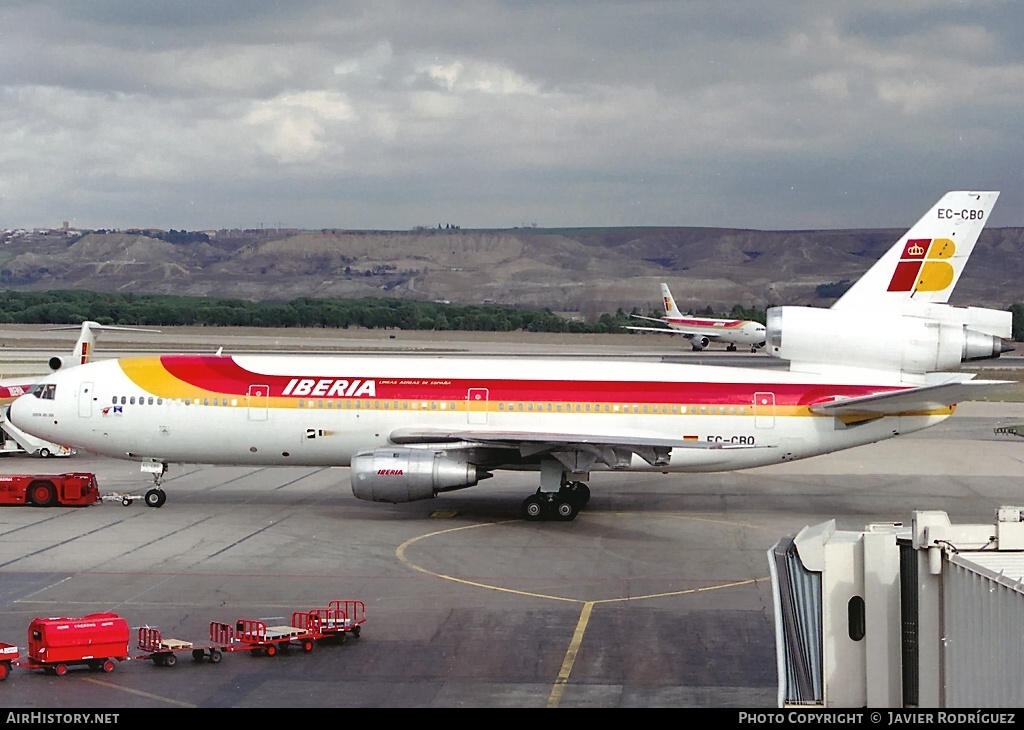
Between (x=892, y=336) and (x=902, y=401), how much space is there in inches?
79.0

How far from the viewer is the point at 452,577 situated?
86.5 ft

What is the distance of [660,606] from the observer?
24016mm

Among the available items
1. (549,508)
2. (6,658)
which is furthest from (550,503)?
(6,658)

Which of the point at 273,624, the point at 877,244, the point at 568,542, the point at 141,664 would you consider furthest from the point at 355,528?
the point at 877,244

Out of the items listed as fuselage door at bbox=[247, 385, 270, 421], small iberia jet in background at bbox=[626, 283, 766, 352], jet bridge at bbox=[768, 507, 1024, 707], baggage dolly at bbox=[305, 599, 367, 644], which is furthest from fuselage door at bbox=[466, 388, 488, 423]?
small iberia jet in background at bbox=[626, 283, 766, 352]

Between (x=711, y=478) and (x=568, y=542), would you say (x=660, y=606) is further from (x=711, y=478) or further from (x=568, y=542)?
(x=711, y=478)

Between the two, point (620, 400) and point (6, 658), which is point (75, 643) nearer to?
point (6, 658)

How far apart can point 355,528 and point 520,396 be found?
5.72 meters

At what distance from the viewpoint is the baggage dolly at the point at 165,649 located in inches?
773

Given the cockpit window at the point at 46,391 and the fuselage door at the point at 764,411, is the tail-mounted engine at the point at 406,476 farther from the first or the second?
the cockpit window at the point at 46,391

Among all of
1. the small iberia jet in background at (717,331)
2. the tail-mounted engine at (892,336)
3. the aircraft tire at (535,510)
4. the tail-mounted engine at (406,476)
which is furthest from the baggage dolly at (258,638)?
the small iberia jet in background at (717,331)

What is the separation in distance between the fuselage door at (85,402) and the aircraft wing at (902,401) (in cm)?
1997

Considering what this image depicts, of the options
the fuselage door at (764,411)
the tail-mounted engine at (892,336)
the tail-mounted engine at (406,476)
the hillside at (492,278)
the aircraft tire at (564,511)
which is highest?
the hillside at (492,278)

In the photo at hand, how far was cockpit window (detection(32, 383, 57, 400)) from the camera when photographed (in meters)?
34.7
